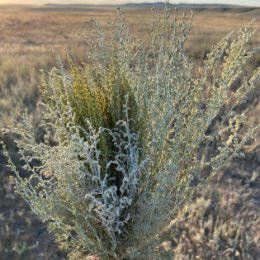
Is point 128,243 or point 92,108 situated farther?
point 128,243

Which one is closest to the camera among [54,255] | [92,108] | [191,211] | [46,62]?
[92,108]

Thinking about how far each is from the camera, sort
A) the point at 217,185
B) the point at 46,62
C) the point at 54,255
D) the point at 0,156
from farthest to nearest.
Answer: the point at 46,62 → the point at 0,156 → the point at 217,185 → the point at 54,255

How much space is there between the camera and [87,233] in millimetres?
2258


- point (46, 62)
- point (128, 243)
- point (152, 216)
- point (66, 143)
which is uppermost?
point (66, 143)

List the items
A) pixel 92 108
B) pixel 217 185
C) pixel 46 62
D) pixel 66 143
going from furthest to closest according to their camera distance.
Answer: pixel 46 62 → pixel 217 185 → pixel 66 143 → pixel 92 108

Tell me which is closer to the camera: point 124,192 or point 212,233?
point 124,192

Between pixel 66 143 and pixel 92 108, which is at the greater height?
pixel 92 108

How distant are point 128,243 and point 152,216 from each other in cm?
19

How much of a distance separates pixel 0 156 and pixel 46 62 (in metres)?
3.64

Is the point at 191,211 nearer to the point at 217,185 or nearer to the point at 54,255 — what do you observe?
the point at 217,185

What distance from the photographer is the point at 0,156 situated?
14.3ft

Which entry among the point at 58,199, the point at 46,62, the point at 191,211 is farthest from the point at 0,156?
the point at 46,62

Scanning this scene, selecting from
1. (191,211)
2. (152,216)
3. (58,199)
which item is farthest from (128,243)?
→ (191,211)

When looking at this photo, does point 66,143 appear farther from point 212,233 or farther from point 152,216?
point 212,233
